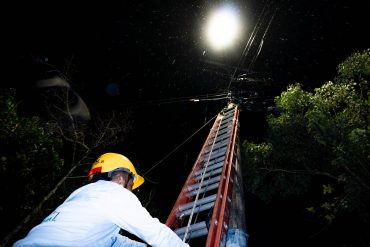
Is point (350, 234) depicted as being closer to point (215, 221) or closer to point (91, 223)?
point (215, 221)

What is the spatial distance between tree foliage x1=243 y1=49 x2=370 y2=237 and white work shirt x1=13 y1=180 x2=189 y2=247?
8760mm

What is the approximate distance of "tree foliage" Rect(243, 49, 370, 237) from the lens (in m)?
10.0

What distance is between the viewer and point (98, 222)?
230 centimetres

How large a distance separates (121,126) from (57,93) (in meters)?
3.95

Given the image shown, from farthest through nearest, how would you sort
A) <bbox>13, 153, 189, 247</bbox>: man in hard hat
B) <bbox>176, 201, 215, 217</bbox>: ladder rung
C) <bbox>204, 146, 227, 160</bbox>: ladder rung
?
<bbox>204, 146, 227, 160</bbox>: ladder rung → <bbox>176, 201, 215, 217</bbox>: ladder rung → <bbox>13, 153, 189, 247</bbox>: man in hard hat

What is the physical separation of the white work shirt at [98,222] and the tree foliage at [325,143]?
876 cm

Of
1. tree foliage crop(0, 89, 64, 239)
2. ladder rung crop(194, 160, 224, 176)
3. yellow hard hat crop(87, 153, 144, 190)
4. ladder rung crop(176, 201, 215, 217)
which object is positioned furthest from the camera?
tree foliage crop(0, 89, 64, 239)

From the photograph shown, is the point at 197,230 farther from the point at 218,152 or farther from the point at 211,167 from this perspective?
the point at 218,152

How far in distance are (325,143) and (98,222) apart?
1034cm

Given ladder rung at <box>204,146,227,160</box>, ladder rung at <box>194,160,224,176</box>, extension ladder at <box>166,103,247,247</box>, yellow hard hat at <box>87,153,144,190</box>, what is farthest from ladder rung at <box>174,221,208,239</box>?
ladder rung at <box>204,146,227,160</box>

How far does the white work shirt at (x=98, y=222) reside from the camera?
7.23 ft

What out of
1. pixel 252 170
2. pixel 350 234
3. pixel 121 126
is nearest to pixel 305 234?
pixel 350 234

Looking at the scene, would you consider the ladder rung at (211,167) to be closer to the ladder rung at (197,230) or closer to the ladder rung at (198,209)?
the ladder rung at (198,209)

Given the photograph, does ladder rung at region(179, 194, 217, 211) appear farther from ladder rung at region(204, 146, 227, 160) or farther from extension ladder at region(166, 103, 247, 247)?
ladder rung at region(204, 146, 227, 160)
